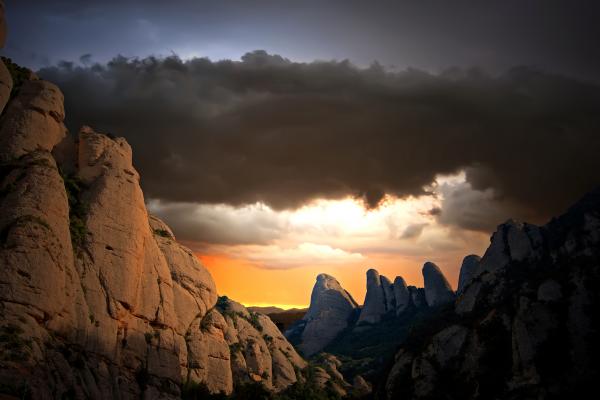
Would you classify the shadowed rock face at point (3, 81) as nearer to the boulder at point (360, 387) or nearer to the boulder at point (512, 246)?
the boulder at point (360, 387)

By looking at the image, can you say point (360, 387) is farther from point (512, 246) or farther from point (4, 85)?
point (4, 85)

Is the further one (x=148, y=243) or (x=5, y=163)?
(x=148, y=243)

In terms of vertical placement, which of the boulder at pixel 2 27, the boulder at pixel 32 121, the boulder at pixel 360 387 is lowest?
the boulder at pixel 360 387

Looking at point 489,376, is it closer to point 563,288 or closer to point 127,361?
point 563,288

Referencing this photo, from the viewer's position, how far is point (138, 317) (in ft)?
219

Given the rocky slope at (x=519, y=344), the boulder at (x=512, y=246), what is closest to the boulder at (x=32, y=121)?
the rocky slope at (x=519, y=344)

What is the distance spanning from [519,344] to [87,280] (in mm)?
52800

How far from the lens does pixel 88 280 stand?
2370 inches

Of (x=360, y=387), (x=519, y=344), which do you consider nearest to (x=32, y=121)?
(x=519, y=344)

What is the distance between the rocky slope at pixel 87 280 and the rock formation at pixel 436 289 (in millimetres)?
116336

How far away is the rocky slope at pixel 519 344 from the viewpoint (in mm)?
58500

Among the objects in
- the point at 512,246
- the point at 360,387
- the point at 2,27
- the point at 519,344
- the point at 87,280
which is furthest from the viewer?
the point at 360,387

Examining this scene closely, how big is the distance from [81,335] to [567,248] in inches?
3609

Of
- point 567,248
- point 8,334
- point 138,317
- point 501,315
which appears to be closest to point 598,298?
point 501,315
